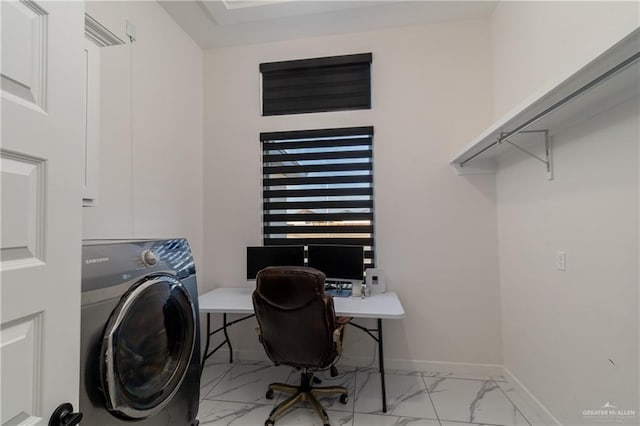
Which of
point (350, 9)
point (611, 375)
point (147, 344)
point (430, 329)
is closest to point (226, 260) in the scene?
point (147, 344)

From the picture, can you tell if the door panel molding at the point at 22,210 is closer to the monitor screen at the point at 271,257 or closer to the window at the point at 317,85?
the monitor screen at the point at 271,257

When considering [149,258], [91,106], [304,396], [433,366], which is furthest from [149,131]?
[433,366]

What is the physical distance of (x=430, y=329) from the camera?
251cm

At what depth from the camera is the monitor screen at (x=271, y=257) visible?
8.21 feet

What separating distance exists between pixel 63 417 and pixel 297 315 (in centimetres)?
117

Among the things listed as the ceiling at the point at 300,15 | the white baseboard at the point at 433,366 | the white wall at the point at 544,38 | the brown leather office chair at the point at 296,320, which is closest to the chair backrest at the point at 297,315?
the brown leather office chair at the point at 296,320

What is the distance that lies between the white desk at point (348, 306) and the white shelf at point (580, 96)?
4.30 ft

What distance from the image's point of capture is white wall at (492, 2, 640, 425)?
4.01 ft

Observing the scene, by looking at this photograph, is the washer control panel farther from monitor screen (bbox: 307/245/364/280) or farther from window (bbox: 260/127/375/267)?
window (bbox: 260/127/375/267)

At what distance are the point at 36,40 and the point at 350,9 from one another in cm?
235

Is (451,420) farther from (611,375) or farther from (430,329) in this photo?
(611,375)

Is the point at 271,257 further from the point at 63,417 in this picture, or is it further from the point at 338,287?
the point at 63,417

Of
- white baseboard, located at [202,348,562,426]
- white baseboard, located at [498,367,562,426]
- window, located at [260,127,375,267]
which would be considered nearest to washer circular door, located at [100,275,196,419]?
window, located at [260,127,375,267]

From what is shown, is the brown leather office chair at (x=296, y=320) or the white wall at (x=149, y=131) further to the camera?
the white wall at (x=149, y=131)
